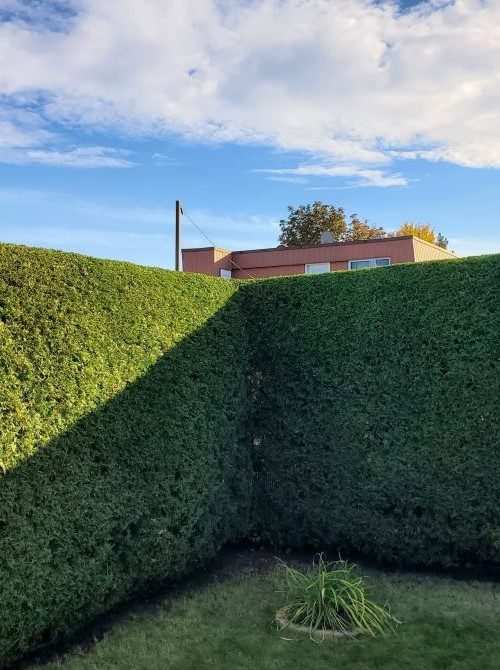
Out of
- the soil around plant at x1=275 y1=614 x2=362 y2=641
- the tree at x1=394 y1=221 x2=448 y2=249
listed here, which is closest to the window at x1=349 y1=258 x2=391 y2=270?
the soil around plant at x1=275 y1=614 x2=362 y2=641

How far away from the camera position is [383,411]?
5.51 m

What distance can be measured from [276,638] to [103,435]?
6.38 feet

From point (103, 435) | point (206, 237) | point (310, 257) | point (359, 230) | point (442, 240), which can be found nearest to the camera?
point (103, 435)

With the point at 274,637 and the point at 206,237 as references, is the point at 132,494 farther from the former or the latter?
the point at 206,237

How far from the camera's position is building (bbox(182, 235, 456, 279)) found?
1916cm

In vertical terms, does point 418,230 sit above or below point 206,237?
above

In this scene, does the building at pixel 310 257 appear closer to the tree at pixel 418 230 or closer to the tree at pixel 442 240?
the tree at pixel 418 230

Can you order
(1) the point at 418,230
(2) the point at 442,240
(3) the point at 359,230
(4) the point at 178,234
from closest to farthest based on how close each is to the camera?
(4) the point at 178,234 → (3) the point at 359,230 → (1) the point at 418,230 → (2) the point at 442,240

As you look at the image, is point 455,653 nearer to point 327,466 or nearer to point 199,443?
point 327,466

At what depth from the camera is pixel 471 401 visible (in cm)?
518

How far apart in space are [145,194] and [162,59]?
13.5 ft

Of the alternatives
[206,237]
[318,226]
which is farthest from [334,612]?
[318,226]

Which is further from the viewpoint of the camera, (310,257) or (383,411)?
(310,257)

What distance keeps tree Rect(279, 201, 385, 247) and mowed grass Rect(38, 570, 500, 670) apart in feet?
106
